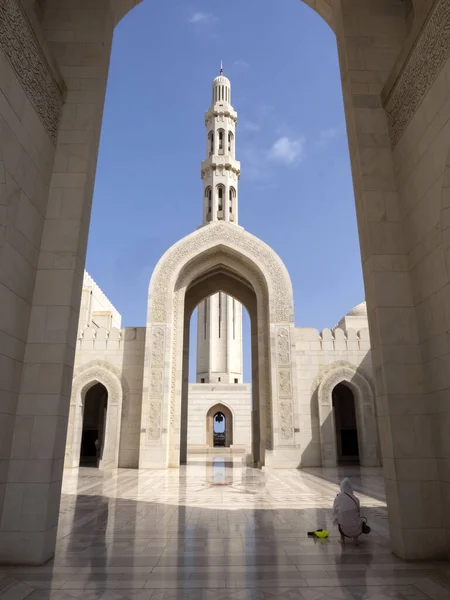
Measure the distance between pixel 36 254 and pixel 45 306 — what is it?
493 millimetres

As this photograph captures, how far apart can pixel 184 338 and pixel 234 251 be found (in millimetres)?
3487

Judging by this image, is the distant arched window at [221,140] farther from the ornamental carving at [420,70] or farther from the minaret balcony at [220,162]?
the ornamental carving at [420,70]

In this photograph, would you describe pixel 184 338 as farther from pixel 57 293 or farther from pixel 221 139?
pixel 57 293

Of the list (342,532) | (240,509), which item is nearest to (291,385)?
(240,509)

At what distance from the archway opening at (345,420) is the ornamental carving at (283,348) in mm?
4587

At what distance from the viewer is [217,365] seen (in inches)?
938

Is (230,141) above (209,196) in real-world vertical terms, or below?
above

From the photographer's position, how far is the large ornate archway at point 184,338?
1274 cm

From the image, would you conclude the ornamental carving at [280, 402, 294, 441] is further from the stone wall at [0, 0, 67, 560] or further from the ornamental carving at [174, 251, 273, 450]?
the stone wall at [0, 0, 67, 560]

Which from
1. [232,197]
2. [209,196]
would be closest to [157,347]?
[209,196]

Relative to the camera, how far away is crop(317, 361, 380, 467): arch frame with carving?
1264cm

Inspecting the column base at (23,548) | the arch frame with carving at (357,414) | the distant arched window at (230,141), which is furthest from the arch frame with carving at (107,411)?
the distant arched window at (230,141)

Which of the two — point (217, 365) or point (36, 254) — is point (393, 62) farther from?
point (217, 365)

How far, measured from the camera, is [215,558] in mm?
3506
